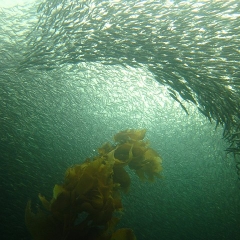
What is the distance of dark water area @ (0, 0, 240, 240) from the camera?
5289 millimetres

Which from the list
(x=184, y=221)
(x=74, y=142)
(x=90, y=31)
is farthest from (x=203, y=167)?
(x=90, y=31)

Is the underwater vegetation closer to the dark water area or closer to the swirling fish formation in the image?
the dark water area

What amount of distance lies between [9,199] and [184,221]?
39.9 ft

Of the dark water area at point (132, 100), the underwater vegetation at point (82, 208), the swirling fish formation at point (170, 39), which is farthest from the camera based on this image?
the dark water area at point (132, 100)

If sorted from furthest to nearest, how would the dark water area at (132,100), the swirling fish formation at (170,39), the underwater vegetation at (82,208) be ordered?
the dark water area at (132,100) → the swirling fish formation at (170,39) → the underwater vegetation at (82,208)

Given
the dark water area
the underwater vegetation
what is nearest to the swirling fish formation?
the dark water area

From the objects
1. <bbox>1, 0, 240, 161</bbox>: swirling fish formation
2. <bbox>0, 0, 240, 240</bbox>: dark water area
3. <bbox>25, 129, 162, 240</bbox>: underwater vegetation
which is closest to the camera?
<bbox>25, 129, 162, 240</bbox>: underwater vegetation

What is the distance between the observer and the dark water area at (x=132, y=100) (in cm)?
529

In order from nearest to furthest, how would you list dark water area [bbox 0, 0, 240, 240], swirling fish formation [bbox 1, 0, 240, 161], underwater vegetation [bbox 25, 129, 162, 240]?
1. underwater vegetation [bbox 25, 129, 162, 240]
2. swirling fish formation [bbox 1, 0, 240, 161]
3. dark water area [bbox 0, 0, 240, 240]

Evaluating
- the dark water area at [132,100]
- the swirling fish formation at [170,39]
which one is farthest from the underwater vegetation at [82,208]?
the swirling fish formation at [170,39]

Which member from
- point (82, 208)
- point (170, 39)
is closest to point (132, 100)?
point (170, 39)

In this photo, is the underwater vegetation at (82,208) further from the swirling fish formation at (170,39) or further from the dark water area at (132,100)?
the swirling fish formation at (170,39)

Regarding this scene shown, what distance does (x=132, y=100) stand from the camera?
11320 mm

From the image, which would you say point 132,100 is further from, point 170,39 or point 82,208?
point 82,208
